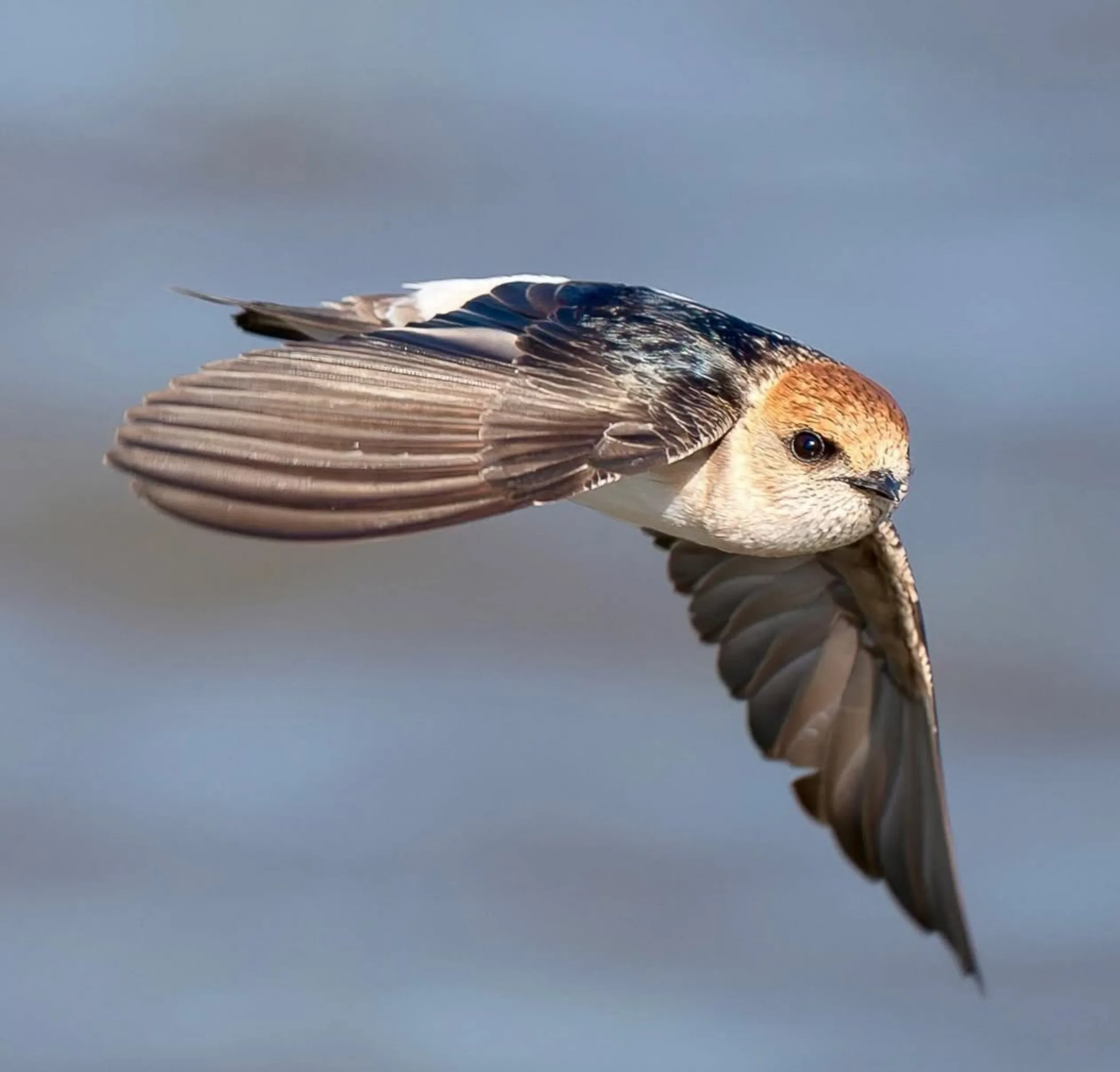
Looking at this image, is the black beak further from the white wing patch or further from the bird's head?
the white wing patch

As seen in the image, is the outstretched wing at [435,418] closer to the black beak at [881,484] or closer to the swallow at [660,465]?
the swallow at [660,465]

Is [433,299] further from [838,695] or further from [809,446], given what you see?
[838,695]

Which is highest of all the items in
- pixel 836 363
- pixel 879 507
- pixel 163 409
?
pixel 836 363

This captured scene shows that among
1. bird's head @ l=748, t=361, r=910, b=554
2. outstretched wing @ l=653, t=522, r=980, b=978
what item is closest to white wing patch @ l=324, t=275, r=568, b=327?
bird's head @ l=748, t=361, r=910, b=554

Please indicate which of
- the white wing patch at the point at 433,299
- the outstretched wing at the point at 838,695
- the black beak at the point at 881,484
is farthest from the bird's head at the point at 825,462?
the outstretched wing at the point at 838,695

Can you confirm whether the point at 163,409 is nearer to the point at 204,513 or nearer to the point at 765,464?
the point at 204,513

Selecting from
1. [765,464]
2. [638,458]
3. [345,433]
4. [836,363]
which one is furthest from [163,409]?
[836,363]
